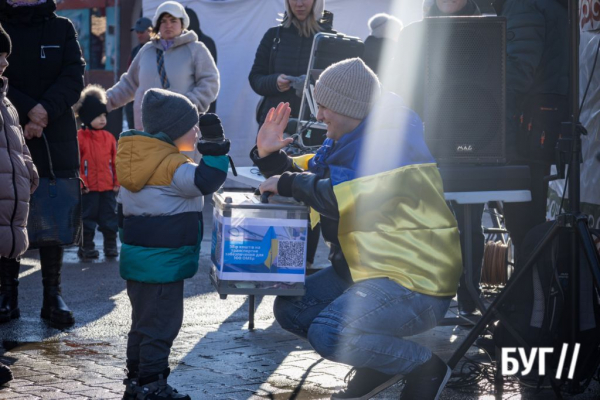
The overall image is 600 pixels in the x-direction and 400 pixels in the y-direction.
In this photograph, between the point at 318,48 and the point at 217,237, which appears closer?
the point at 217,237

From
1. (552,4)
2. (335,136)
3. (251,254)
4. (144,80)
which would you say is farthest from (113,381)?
(144,80)

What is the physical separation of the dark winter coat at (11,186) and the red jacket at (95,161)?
13.1ft

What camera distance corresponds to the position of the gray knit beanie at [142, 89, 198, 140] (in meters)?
4.45

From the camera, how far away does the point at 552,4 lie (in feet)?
18.1

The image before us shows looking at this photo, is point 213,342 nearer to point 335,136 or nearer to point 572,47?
point 335,136

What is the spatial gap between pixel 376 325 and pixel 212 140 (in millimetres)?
1088

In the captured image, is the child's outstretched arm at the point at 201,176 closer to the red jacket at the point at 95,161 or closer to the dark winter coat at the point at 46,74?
the dark winter coat at the point at 46,74

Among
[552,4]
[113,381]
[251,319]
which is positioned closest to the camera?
[113,381]

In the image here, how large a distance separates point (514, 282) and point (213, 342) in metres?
1.89

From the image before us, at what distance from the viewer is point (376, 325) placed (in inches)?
156

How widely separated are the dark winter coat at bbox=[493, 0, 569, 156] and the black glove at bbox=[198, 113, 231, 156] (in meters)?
1.93

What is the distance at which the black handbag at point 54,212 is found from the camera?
6035 mm

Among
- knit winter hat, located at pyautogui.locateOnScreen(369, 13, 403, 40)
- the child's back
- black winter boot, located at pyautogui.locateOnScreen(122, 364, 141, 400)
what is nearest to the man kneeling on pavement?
the child's back

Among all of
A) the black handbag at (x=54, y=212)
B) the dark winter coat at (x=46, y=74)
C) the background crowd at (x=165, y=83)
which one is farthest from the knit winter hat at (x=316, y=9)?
the black handbag at (x=54, y=212)
